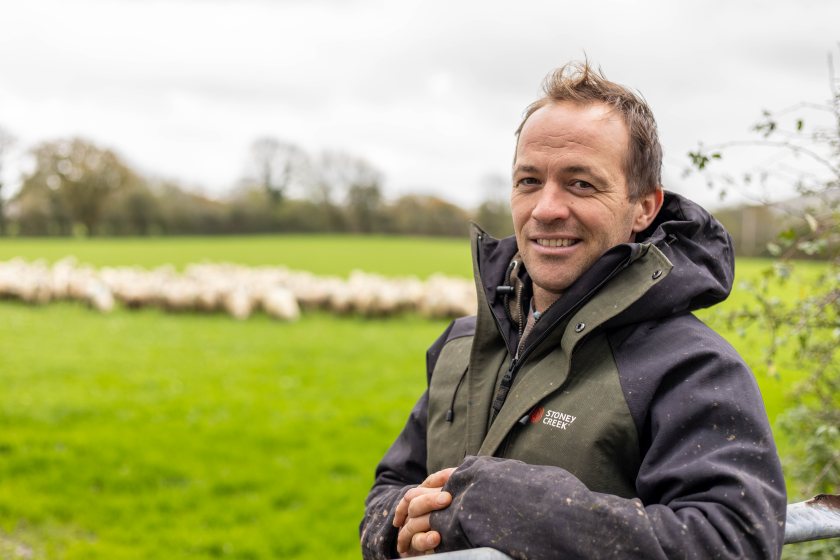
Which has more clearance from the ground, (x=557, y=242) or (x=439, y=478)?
(x=557, y=242)

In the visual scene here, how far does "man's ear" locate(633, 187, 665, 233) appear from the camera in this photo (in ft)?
7.38

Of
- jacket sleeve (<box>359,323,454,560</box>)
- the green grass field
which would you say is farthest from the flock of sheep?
jacket sleeve (<box>359,323,454,560</box>)

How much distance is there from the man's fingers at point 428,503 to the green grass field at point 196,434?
9.02 ft

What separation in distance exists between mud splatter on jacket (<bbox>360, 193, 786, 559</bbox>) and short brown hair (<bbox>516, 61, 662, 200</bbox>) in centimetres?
13

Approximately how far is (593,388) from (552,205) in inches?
20.7

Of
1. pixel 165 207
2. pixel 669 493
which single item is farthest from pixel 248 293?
pixel 165 207

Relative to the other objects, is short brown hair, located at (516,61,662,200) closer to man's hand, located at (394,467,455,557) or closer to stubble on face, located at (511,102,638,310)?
stubble on face, located at (511,102,638,310)

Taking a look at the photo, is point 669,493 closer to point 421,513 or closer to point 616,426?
point 616,426

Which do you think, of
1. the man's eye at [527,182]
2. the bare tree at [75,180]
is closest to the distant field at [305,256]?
the bare tree at [75,180]

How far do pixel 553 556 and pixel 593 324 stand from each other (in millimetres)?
593

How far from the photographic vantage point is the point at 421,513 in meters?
1.95

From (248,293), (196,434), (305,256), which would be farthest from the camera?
(305,256)

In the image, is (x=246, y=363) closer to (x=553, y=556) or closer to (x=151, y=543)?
(x=151, y=543)

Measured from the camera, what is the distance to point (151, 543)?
5.50m
